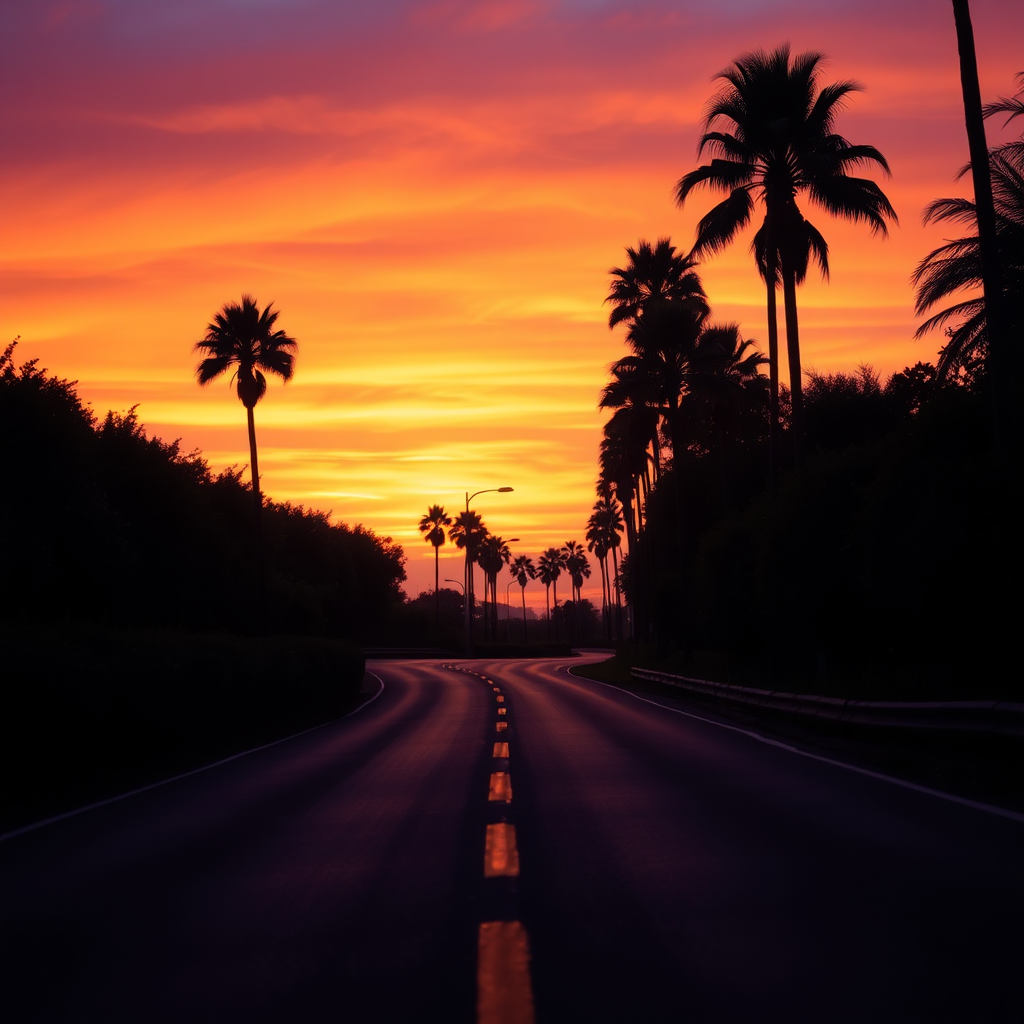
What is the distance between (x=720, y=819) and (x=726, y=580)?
24878mm

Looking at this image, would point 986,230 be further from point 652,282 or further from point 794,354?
point 652,282

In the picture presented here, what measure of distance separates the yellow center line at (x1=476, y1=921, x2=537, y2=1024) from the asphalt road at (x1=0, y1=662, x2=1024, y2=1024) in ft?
0.06

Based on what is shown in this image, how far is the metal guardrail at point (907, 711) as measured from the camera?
35.3 feet

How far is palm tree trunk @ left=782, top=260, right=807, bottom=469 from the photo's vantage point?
2866 centimetres

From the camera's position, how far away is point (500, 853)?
771 centimetres

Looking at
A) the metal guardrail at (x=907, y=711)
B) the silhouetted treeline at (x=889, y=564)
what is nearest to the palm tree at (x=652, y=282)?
the silhouetted treeline at (x=889, y=564)

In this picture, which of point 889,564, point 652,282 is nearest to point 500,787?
point 889,564

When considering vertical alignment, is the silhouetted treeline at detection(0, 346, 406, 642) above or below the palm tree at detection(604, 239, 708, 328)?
below

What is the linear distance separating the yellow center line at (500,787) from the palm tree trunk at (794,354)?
59.0 feet

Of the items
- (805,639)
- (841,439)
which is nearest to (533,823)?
(805,639)

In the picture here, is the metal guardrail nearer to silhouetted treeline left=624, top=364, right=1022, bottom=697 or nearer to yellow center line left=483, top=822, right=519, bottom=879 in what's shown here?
silhouetted treeline left=624, top=364, right=1022, bottom=697

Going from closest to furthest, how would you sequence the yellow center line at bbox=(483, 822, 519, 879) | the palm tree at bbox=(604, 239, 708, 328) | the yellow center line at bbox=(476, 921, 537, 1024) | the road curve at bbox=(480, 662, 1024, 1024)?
the yellow center line at bbox=(476, 921, 537, 1024) → the road curve at bbox=(480, 662, 1024, 1024) → the yellow center line at bbox=(483, 822, 519, 879) → the palm tree at bbox=(604, 239, 708, 328)

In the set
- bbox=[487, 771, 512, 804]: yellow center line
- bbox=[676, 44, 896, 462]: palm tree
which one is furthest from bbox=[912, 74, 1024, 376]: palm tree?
bbox=[487, 771, 512, 804]: yellow center line

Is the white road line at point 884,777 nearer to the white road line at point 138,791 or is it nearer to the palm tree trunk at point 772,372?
the white road line at point 138,791
